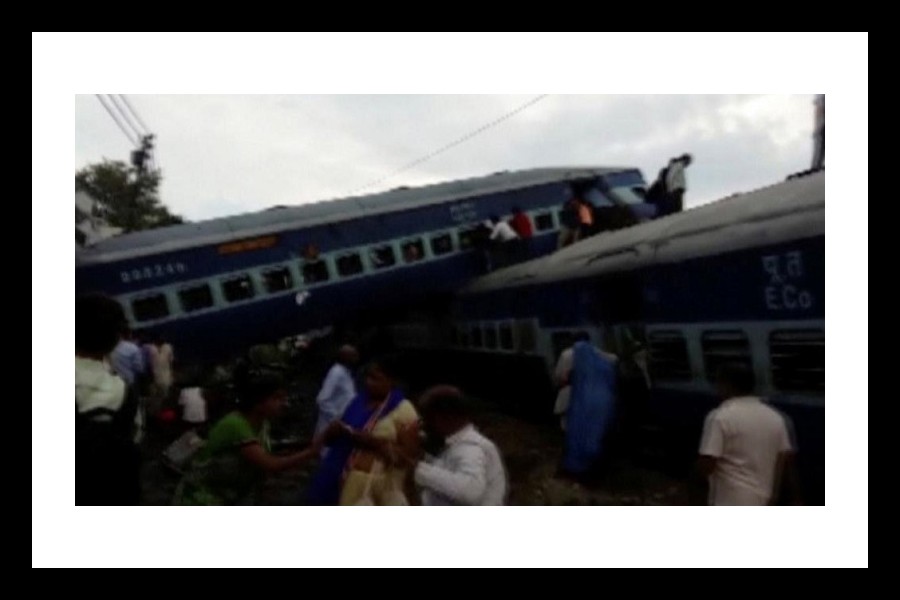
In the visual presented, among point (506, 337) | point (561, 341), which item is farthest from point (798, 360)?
point (506, 337)

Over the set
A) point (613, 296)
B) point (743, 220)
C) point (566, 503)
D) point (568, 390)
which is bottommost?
point (566, 503)

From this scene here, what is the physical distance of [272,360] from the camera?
12195mm

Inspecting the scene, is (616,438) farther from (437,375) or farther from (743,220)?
(437,375)

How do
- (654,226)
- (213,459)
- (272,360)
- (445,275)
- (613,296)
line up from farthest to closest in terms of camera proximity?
(445,275), (272,360), (654,226), (613,296), (213,459)

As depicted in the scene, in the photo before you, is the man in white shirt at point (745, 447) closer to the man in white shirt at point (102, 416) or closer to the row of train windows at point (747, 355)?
the row of train windows at point (747, 355)

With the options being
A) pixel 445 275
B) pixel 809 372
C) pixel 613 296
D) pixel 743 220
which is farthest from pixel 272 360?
pixel 809 372

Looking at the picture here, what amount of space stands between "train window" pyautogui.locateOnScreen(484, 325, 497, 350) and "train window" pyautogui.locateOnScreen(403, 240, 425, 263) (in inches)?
65.7

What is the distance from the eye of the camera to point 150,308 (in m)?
11.4

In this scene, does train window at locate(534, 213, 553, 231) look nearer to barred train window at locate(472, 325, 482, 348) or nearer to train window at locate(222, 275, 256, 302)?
barred train window at locate(472, 325, 482, 348)

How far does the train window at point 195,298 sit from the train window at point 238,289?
8.6 inches

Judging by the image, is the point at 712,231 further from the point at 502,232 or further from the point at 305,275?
the point at 502,232

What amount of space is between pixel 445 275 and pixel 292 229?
7.70 ft

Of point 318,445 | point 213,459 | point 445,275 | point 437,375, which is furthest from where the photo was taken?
point 437,375

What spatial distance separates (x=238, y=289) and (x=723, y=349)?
738cm
